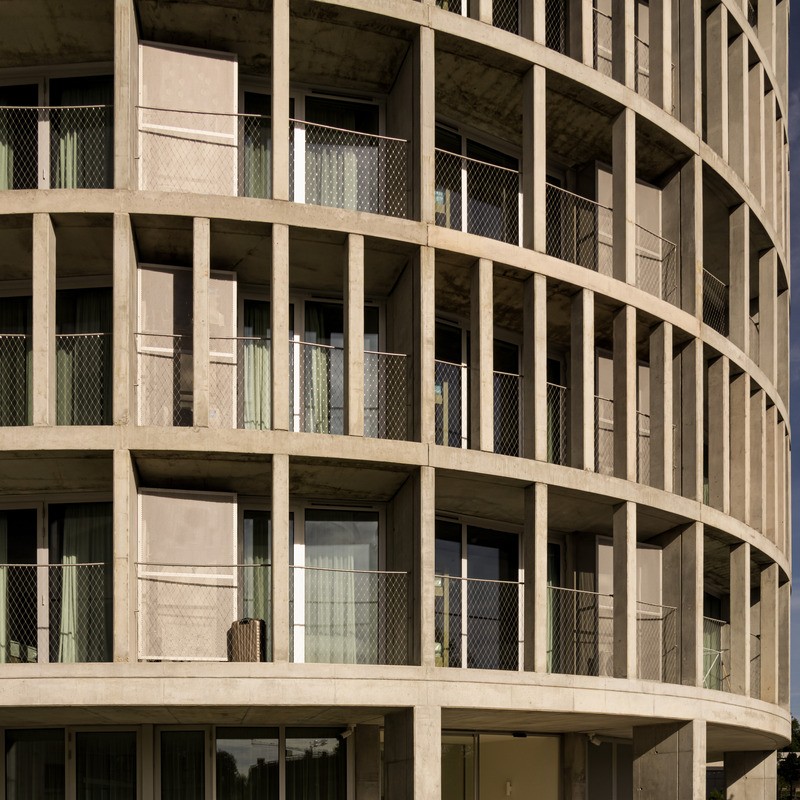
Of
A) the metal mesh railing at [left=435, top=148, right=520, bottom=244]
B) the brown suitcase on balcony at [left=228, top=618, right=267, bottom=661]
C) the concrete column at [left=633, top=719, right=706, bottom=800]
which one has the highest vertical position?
the metal mesh railing at [left=435, top=148, right=520, bottom=244]

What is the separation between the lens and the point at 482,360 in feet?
71.4

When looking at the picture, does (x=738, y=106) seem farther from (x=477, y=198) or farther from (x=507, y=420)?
(x=507, y=420)

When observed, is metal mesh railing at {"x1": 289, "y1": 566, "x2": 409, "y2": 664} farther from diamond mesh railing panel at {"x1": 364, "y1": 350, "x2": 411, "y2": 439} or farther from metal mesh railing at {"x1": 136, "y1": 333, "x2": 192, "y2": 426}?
metal mesh railing at {"x1": 136, "y1": 333, "x2": 192, "y2": 426}

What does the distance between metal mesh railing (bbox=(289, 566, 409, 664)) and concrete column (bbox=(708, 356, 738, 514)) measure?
823cm

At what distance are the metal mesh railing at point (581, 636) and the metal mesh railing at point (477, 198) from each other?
7207mm

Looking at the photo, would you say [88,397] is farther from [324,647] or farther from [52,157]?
[324,647]

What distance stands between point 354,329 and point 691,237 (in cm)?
878

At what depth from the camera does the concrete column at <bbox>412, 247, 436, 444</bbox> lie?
2094 cm

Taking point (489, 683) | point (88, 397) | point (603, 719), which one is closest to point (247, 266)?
point (88, 397)

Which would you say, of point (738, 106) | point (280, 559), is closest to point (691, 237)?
point (738, 106)

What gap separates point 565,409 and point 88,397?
952 cm

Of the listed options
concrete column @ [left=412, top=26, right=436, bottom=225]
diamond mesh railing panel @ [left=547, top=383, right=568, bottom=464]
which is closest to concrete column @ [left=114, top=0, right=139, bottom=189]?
concrete column @ [left=412, top=26, right=436, bottom=225]

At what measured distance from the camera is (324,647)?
861 inches

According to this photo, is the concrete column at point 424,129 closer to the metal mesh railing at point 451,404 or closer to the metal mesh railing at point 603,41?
the metal mesh railing at point 451,404
